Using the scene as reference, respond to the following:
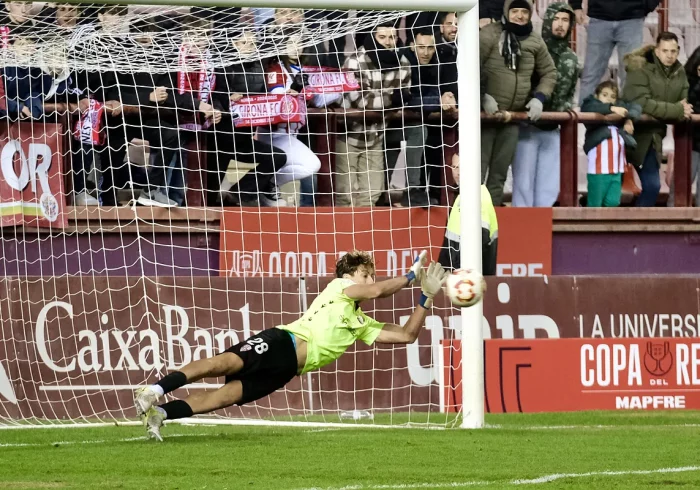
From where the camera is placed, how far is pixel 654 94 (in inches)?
602

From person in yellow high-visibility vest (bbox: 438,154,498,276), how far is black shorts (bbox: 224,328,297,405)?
2.83 metres

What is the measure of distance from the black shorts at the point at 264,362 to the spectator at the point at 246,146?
4033mm

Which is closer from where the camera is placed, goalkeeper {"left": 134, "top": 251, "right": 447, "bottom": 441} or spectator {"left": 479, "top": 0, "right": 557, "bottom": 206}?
goalkeeper {"left": 134, "top": 251, "right": 447, "bottom": 441}

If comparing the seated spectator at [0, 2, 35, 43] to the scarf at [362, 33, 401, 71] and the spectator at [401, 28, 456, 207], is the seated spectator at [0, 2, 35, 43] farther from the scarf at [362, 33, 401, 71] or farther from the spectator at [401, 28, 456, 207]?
the spectator at [401, 28, 456, 207]

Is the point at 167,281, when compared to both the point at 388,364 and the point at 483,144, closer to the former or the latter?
the point at 388,364

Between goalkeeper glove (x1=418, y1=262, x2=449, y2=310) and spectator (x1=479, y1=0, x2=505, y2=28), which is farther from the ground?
spectator (x1=479, y1=0, x2=505, y2=28)

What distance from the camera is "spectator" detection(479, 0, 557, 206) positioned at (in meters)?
14.3

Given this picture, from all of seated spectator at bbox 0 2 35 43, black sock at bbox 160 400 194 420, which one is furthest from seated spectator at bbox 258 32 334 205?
black sock at bbox 160 400 194 420

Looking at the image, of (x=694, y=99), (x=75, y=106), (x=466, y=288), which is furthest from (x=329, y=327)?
(x=694, y=99)

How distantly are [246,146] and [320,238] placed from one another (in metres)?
1.26

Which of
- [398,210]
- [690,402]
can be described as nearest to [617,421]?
[690,402]

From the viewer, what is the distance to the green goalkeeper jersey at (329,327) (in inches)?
380

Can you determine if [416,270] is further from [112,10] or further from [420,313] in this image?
[112,10]

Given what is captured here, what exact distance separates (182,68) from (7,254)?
268cm
